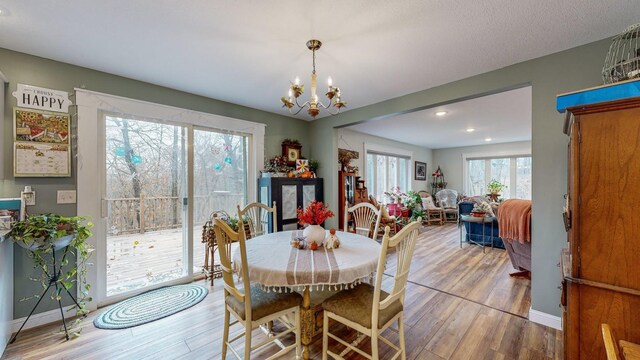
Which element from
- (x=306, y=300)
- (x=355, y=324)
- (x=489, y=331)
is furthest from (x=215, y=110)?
(x=489, y=331)

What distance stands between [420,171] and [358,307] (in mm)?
7112

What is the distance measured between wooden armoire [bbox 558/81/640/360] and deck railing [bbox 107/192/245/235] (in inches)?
137

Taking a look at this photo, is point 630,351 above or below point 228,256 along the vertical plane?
below

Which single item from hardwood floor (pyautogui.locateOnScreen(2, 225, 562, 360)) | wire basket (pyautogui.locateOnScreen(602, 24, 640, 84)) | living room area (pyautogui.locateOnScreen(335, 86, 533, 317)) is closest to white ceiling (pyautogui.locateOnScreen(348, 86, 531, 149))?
living room area (pyautogui.locateOnScreen(335, 86, 533, 317))

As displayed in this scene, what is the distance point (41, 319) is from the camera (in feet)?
7.35

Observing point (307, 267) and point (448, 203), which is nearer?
point (307, 267)

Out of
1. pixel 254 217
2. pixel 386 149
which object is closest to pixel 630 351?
pixel 254 217

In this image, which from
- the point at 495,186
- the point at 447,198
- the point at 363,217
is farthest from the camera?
the point at 447,198

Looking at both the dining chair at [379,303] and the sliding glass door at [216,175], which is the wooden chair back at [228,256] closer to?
the dining chair at [379,303]

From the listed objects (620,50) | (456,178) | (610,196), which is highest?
(620,50)

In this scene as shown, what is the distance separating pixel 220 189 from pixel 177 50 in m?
1.84

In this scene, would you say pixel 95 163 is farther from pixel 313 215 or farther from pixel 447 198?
pixel 447 198

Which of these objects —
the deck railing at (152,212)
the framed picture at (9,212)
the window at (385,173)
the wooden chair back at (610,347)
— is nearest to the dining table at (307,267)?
the wooden chair back at (610,347)

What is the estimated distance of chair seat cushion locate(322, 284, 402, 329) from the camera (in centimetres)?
151
